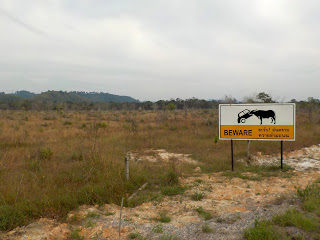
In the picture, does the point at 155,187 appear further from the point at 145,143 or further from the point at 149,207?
the point at 145,143

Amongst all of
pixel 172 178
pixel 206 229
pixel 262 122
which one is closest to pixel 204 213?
pixel 206 229

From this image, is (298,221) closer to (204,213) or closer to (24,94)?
(204,213)

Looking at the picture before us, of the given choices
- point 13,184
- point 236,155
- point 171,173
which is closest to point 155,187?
point 171,173

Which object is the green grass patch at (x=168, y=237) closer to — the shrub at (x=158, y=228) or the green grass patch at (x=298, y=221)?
the shrub at (x=158, y=228)

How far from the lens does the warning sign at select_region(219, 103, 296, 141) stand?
7469 millimetres

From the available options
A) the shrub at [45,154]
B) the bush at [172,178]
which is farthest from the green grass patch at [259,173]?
the shrub at [45,154]

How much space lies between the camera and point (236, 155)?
9672 mm

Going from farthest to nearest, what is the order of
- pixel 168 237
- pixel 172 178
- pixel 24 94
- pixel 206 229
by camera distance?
pixel 24 94
pixel 172 178
pixel 206 229
pixel 168 237

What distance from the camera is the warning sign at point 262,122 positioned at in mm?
7469

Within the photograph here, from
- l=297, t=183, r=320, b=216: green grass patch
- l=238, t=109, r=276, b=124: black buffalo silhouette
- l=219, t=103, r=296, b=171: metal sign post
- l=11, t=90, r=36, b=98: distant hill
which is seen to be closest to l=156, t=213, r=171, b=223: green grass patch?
l=297, t=183, r=320, b=216: green grass patch

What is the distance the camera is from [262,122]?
7.57 metres

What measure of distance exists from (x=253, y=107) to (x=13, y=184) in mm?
6839

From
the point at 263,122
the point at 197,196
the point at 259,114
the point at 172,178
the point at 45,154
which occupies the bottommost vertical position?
the point at 197,196

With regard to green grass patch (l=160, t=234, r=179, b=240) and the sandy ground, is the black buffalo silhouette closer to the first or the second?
the sandy ground
